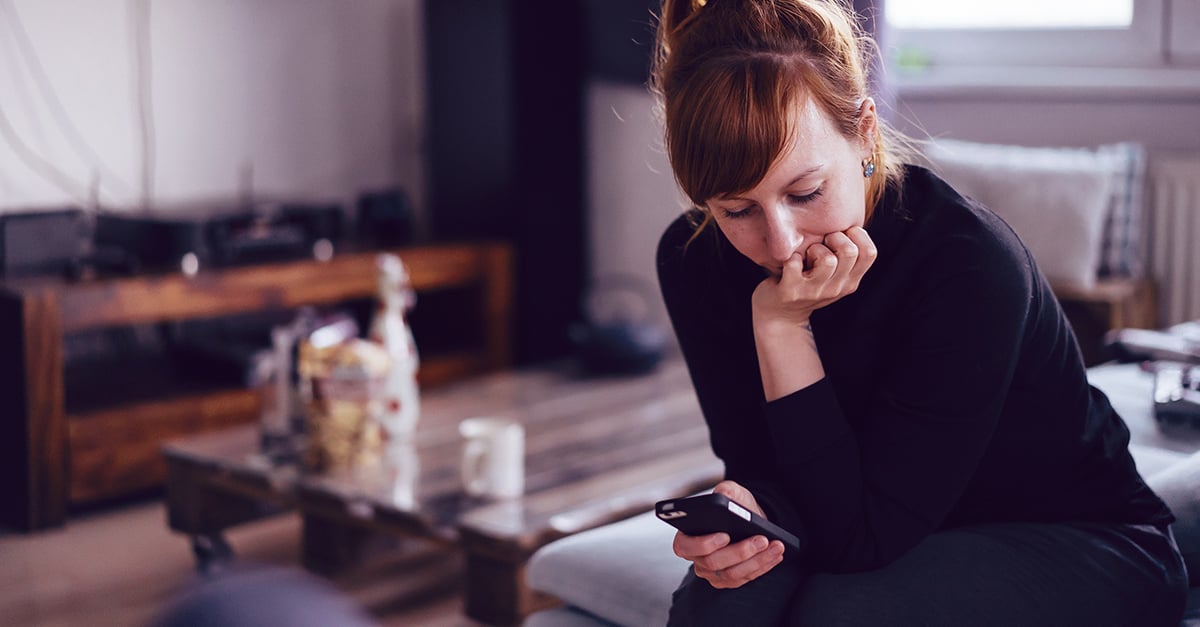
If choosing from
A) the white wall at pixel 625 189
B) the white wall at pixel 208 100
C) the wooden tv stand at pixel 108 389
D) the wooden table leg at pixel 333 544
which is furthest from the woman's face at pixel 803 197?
the white wall at pixel 625 189

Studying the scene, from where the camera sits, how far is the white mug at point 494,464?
2047 mm

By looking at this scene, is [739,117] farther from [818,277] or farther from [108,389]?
[108,389]

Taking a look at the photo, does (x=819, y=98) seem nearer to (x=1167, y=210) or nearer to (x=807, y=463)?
(x=807, y=463)

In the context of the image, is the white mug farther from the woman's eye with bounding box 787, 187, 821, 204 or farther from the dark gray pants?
the woman's eye with bounding box 787, 187, 821, 204

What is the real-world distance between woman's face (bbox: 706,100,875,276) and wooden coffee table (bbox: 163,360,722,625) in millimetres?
814

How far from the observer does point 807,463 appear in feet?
3.82

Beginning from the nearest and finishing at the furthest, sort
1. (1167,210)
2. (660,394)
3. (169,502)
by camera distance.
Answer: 1. (169,502)
2. (660,394)
3. (1167,210)

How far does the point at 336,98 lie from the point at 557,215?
795mm

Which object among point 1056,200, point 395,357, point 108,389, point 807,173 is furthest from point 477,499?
point 1056,200

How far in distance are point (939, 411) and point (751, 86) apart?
0.34 meters

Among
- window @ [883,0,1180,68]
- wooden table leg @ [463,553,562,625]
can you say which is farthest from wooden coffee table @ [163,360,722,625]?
window @ [883,0,1180,68]

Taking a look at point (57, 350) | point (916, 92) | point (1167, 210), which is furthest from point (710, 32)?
point (916, 92)

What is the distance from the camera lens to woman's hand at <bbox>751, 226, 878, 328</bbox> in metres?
1.16

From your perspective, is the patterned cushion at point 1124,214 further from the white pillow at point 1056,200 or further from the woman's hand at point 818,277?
the woman's hand at point 818,277
